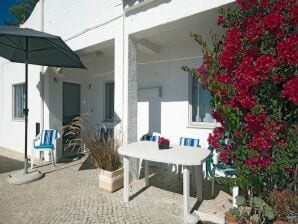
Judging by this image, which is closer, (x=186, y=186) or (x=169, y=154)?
(x=186, y=186)

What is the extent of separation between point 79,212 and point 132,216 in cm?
84

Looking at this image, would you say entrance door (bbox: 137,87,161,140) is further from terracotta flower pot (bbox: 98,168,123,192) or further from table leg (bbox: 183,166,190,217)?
table leg (bbox: 183,166,190,217)

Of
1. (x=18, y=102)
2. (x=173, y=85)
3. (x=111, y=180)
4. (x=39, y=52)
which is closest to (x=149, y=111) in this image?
(x=173, y=85)

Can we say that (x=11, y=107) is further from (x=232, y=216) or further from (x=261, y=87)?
(x=261, y=87)

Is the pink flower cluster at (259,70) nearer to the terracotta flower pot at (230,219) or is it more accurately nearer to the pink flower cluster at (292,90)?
the pink flower cluster at (292,90)

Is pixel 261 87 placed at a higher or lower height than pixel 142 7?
lower

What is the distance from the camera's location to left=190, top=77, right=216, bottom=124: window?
19.6ft

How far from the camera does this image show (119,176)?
4750 mm

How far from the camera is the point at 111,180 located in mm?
4570

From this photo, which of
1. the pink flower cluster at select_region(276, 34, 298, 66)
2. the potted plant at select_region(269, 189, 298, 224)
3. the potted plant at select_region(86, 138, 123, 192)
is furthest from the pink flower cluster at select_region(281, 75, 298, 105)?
the potted plant at select_region(86, 138, 123, 192)

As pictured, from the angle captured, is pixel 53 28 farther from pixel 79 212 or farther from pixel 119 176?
pixel 79 212

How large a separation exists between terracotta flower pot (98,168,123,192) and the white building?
2.48ft

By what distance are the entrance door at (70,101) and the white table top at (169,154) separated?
4206 millimetres

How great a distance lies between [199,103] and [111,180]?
290 cm
